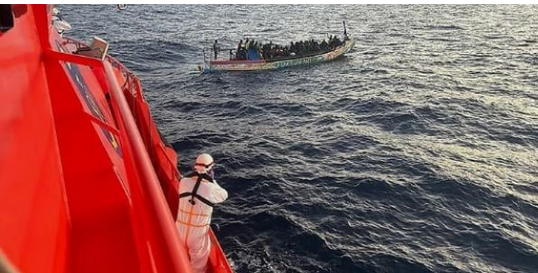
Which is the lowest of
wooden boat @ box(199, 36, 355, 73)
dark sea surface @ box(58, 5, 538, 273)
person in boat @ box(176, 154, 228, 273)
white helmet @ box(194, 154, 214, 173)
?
dark sea surface @ box(58, 5, 538, 273)

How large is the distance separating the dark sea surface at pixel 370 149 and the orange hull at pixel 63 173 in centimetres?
625

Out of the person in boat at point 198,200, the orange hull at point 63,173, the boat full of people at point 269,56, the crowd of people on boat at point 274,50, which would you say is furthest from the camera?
the crowd of people on boat at point 274,50

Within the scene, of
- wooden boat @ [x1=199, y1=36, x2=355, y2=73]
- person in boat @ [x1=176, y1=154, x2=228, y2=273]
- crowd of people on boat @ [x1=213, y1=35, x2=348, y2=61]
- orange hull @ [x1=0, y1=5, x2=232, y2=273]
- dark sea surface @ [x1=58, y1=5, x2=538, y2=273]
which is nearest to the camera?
orange hull @ [x1=0, y1=5, x2=232, y2=273]

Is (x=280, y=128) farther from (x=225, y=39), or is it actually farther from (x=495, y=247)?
(x=225, y=39)

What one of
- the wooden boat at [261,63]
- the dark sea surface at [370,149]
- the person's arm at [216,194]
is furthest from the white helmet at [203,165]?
the wooden boat at [261,63]

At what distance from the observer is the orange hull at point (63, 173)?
362 cm

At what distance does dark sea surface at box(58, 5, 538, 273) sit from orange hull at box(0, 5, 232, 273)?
6.25m

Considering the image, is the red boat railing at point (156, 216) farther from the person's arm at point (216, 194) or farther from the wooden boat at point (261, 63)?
the wooden boat at point (261, 63)

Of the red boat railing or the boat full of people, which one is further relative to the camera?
the boat full of people

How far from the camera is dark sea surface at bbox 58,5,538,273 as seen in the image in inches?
512

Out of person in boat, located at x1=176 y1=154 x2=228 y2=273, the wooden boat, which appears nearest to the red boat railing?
person in boat, located at x1=176 y1=154 x2=228 y2=273

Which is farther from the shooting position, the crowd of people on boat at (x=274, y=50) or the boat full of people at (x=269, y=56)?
the crowd of people on boat at (x=274, y=50)

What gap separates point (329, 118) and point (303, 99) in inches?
137

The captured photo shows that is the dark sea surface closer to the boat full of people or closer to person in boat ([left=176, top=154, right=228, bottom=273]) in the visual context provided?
the boat full of people
